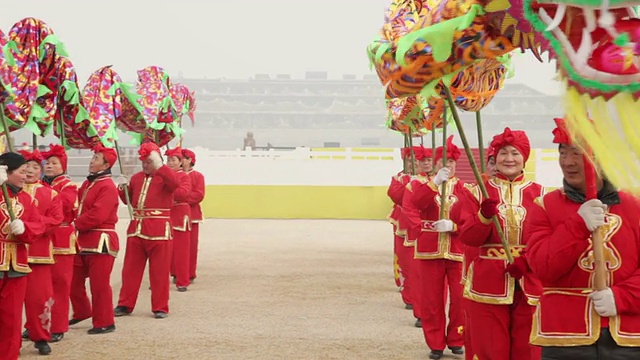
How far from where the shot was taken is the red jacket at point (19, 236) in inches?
217

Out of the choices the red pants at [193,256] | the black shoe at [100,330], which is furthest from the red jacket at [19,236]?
the red pants at [193,256]

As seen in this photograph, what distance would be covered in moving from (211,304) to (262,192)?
12.7 meters

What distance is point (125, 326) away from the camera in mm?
7754

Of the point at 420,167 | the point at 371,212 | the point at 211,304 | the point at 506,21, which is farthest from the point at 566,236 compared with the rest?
the point at 371,212

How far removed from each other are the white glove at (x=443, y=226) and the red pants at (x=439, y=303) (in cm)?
27

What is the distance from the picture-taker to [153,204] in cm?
827

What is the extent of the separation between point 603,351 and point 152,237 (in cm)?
559

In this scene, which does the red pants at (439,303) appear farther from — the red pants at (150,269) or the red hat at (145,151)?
the red hat at (145,151)

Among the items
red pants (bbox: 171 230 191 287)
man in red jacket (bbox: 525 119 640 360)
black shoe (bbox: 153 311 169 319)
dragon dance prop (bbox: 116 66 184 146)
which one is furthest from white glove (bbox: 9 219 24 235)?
red pants (bbox: 171 230 191 287)

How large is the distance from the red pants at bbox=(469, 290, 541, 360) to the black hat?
3.05 m

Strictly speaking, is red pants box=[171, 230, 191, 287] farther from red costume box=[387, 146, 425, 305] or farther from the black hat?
the black hat

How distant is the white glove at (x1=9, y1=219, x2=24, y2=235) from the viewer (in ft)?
18.1

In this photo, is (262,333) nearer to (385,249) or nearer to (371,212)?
(385,249)

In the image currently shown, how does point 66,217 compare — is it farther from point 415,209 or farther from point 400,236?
point 400,236
